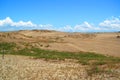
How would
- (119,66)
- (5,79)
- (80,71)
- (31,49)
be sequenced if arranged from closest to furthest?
(5,79) → (80,71) → (119,66) → (31,49)

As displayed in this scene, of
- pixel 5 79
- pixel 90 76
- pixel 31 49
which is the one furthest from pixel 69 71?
pixel 31 49

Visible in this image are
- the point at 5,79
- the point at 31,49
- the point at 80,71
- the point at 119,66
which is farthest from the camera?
the point at 31,49

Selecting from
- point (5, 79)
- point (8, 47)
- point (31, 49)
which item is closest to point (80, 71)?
point (5, 79)

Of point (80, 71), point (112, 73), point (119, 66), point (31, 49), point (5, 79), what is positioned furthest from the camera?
point (31, 49)

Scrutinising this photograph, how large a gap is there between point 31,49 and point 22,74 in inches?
699

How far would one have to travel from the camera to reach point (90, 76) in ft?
54.9

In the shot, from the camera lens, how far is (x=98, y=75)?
55.5 ft

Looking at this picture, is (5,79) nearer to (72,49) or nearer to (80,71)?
(80,71)

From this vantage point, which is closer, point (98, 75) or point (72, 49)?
point (98, 75)

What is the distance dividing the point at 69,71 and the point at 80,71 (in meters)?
→ 0.80

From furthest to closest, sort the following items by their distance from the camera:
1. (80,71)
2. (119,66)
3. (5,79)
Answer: (119,66) < (80,71) < (5,79)

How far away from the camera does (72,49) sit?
1451 inches

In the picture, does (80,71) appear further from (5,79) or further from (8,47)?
(8,47)

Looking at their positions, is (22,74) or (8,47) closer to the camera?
(22,74)
